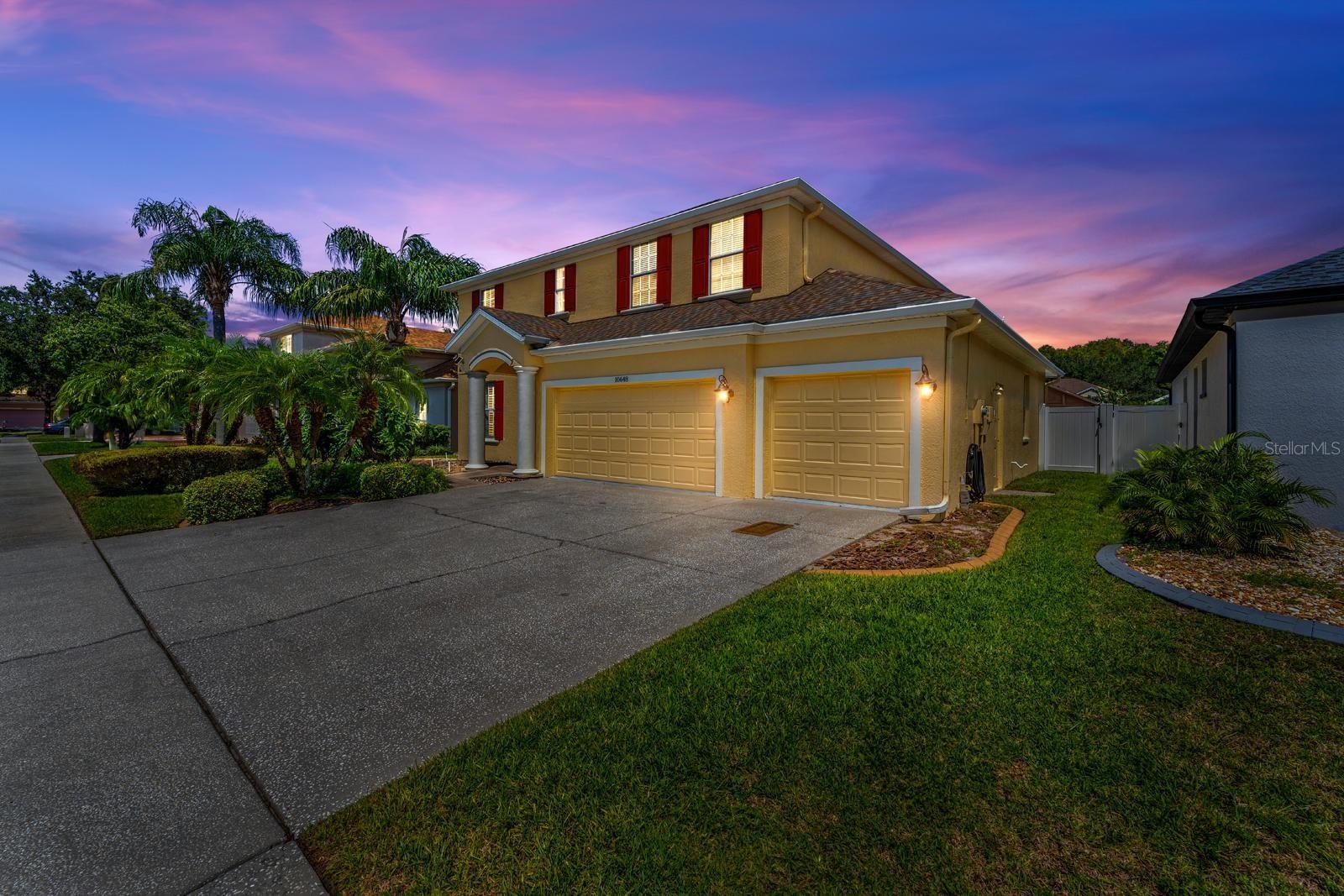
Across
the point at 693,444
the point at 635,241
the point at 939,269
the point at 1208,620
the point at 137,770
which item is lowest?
the point at 137,770

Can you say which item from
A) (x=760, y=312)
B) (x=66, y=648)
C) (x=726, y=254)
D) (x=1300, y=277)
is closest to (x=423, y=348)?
(x=726, y=254)

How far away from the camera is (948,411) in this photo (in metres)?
8.43

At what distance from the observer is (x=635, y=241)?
14211 millimetres

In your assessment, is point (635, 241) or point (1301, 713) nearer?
point (1301, 713)

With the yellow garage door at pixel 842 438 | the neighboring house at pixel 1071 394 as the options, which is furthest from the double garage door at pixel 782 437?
the neighboring house at pixel 1071 394

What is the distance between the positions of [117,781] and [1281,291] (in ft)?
40.5

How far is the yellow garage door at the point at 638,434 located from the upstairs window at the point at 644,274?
10.1 ft

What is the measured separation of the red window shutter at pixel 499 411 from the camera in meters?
16.2

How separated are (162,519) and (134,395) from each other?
8633mm

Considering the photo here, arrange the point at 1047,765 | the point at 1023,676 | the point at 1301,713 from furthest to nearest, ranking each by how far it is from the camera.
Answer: the point at 1023,676, the point at 1301,713, the point at 1047,765

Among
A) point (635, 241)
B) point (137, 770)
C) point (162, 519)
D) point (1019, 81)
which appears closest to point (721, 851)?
point (137, 770)

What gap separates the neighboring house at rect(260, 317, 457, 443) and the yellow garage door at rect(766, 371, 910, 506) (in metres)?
12.6

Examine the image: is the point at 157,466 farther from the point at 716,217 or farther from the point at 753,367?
the point at 716,217

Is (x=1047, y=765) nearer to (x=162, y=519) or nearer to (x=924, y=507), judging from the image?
(x=924, y=507)
